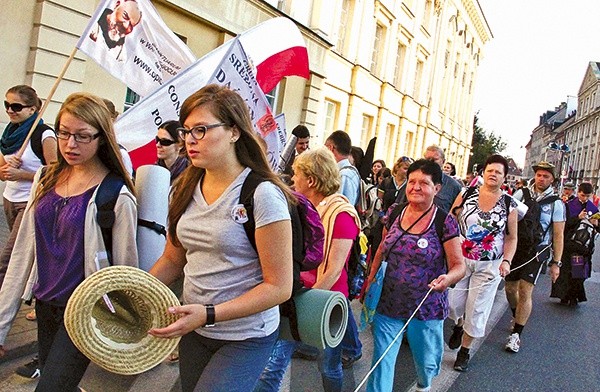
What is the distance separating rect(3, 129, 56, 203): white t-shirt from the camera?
4695 mm

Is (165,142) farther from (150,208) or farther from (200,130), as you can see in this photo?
(200,130)

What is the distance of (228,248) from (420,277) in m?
2.12

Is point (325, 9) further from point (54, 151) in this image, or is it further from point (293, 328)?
point (293, 328)

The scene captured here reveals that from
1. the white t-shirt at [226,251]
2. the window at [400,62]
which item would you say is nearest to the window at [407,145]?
the window at [400,62]

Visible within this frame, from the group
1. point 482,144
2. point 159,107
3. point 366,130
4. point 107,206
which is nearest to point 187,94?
point 159,107

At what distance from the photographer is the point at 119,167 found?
117 inches

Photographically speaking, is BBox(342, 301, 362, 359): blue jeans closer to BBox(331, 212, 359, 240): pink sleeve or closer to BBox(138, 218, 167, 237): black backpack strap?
BBox(331, 212, 359, 240): pink sleeve

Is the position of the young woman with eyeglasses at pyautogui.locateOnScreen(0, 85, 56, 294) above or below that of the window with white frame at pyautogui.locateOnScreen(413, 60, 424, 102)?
below

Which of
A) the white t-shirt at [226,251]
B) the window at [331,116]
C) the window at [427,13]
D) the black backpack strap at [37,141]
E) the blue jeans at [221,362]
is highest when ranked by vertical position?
the window at [427,13]

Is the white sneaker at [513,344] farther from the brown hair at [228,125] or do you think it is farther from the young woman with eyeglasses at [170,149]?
the brown hair at [228,125]

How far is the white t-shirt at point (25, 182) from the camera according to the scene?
4.70 metres

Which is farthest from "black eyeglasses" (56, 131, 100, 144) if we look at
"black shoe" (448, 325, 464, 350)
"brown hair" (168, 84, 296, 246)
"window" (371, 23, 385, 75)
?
"window" (371, 23, 385, 75)

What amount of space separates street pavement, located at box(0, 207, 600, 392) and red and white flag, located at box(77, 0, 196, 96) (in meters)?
2.18

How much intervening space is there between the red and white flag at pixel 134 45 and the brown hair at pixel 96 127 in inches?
83.1
